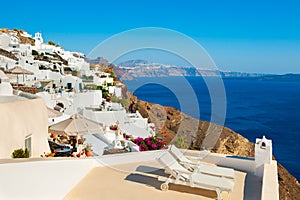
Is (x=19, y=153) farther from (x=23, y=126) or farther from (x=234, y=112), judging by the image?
(x=234, y=112)

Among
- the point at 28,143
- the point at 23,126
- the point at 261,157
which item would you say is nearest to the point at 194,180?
the point at 261,157

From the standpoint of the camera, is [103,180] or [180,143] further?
[180,143]

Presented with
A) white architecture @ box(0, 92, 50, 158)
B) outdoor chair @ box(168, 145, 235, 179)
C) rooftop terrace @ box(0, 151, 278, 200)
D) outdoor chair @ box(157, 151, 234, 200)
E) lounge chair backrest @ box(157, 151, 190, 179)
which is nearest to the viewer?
rooftop terrace @ box(0, 151, 278, 200)

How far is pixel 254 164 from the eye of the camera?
514 cm

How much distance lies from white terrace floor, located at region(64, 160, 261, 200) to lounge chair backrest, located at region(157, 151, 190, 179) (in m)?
0.23

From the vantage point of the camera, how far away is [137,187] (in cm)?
437

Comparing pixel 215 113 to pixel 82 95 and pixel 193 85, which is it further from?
pixel 82 95

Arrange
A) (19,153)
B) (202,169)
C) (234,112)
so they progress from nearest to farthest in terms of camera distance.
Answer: (202,169), (19,153), (234,112)

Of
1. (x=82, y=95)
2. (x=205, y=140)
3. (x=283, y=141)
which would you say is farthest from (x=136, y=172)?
(x=283, y=141)

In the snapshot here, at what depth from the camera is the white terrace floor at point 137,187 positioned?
13.3 feet

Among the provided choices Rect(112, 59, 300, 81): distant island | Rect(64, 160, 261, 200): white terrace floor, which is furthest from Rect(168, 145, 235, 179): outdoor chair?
Rect(112, 59, 300, 81): distant island

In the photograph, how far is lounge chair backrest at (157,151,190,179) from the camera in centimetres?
433

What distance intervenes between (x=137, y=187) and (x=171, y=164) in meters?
0.58

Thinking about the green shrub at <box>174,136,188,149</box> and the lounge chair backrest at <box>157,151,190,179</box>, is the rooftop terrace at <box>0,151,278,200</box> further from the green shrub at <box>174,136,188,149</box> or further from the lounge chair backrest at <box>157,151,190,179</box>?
the green shrub at <box>174,136,188,149</box>
